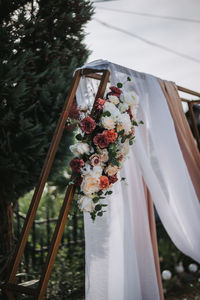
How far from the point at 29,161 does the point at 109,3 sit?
12.1ft

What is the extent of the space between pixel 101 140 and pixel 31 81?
1640 mm

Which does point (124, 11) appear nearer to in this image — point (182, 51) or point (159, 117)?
point (182, 51)

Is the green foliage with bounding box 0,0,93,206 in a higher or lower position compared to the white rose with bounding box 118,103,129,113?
higher

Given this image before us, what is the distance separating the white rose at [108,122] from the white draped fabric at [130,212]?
479 millimetres

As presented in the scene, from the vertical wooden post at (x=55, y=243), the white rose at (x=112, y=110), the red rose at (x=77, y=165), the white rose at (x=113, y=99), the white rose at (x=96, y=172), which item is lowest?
the vertical wooden post at (x=55, y=243)

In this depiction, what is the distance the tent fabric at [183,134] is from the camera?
3023mm

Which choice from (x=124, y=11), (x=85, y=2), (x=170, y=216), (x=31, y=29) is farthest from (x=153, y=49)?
(x=170, y=216)

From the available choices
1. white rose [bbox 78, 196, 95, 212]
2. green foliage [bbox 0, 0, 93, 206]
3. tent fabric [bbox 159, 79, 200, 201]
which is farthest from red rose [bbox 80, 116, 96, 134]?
green foliage [bbox 0, 0, 93, 206]

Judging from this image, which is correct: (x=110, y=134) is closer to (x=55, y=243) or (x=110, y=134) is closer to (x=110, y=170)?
(x=110, y=170)

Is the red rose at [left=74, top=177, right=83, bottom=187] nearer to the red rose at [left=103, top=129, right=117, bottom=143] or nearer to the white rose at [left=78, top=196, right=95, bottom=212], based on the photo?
the white rose at [left=78, top=196, right=95, bottom=212]

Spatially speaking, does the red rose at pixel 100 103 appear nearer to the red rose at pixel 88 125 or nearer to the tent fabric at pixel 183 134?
the red rose at pixel 88 125

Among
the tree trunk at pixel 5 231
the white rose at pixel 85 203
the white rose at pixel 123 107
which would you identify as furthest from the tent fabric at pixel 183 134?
the tree trunk at pixel 5 231

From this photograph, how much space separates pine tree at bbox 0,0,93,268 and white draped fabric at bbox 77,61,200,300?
0.84 m

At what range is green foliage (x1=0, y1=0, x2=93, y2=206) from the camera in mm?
3367
